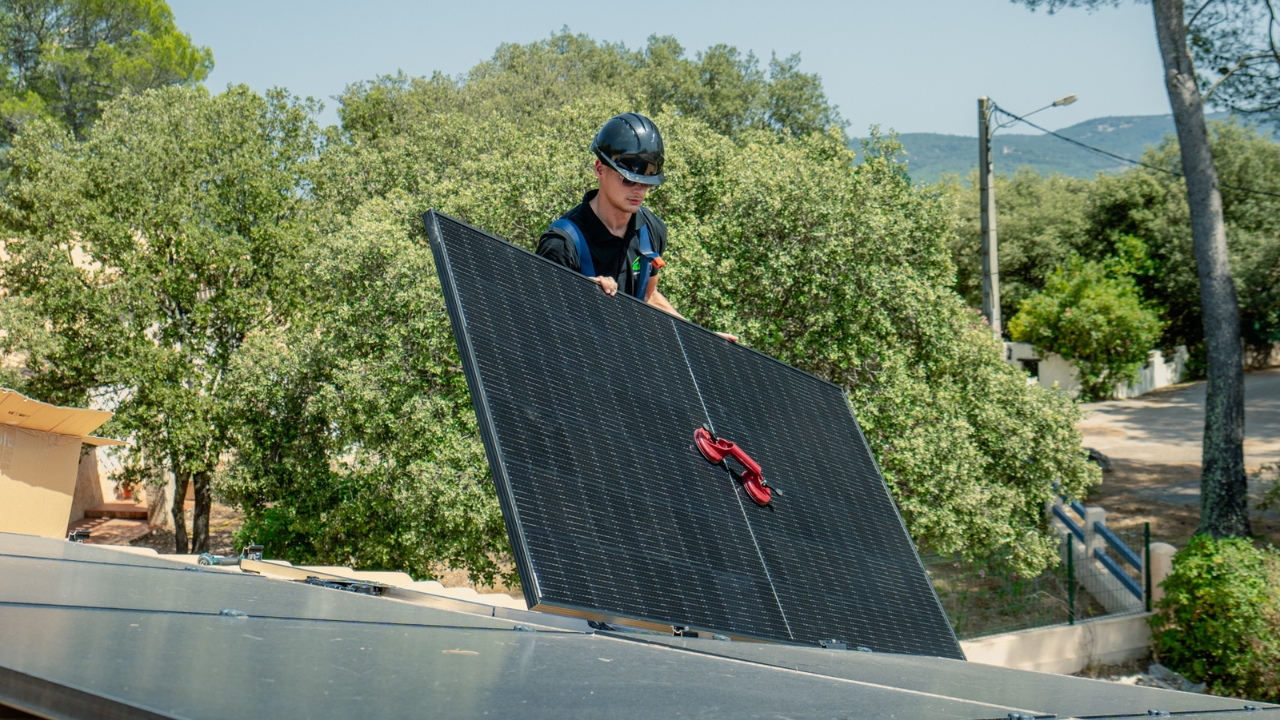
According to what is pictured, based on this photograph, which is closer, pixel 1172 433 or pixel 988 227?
pixel 988 227

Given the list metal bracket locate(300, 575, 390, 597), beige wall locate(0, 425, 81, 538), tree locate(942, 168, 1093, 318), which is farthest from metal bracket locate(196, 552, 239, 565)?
tree locate(942, 168, 1093, 318)

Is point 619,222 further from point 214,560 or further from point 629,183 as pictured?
point 214,560

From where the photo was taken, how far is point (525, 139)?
63.5 ft

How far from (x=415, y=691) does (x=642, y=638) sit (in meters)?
1.71

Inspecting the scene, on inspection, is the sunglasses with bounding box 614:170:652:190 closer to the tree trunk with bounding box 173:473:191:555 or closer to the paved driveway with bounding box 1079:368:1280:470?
the tree trunk with bounding box 173:473:191:555

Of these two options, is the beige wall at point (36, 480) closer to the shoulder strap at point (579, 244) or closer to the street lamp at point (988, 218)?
the shoulder strap at point (579, 244)

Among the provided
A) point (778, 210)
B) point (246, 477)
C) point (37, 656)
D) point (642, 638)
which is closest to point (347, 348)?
point (246, 477)

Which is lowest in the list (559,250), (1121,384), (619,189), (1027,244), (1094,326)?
(559,250)

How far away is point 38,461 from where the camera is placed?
6.09 metres

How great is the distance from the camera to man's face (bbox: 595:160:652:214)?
15.6 feet

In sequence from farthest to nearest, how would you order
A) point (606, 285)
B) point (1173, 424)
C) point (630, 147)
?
point (1173, 424) → point (630, 147) → point (606, 285)

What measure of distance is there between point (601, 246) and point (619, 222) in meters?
0.15

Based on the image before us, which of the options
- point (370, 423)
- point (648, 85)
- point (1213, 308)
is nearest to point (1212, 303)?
point (1213, 308)

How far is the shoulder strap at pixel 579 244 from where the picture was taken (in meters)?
4.92
